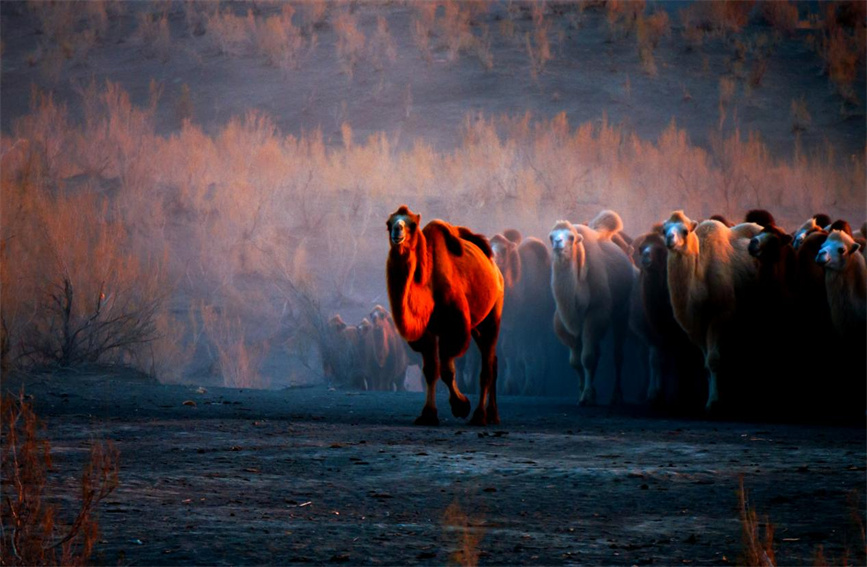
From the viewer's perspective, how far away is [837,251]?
14.4 m

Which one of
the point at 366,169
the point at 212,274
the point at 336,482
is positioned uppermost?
the point at 366,169

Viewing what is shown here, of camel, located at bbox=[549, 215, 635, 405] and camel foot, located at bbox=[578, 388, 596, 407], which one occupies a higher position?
camel, located at bbox=[549, 215, 635, 405]

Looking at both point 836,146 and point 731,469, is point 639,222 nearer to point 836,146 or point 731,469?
point 836,146

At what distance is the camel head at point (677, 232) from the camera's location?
14.9 m

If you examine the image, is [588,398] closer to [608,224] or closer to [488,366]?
[608,224]

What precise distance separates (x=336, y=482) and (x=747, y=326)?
7.53 meters

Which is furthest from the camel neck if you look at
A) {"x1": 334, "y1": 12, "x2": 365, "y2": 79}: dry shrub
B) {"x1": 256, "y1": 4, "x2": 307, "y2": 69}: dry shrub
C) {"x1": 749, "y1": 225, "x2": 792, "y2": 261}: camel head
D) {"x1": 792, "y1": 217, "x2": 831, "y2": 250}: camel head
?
{"x1": 256, "y1": 4, "x2": 307, "y2": 69}: dry shrub

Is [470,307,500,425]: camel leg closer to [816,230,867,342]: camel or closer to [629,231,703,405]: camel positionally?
[629,231,703,405]: camel

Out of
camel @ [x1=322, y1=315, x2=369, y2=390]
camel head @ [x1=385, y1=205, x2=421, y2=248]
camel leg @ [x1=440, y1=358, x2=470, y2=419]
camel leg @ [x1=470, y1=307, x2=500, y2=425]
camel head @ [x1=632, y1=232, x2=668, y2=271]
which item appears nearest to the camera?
camel head @ [x1=385, y1=205, x2=421, y2=248]

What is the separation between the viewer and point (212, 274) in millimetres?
30797

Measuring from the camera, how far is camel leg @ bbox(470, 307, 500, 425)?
1311 cm

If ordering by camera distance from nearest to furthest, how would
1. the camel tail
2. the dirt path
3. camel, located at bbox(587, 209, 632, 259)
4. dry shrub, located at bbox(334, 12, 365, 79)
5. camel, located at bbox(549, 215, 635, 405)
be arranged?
1. the dirt path
2. the camel tail
3. camel, located at bbox(549, 215, 635, 405)
4. camel, located at bbox(587, 209, 632, 259)
5. dry shrub, located at bbox(334, 12, 365, 79)

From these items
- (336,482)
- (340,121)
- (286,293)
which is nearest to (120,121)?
(340,121)

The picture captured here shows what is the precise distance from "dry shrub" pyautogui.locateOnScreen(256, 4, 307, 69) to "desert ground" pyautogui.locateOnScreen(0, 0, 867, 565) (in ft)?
0.48
